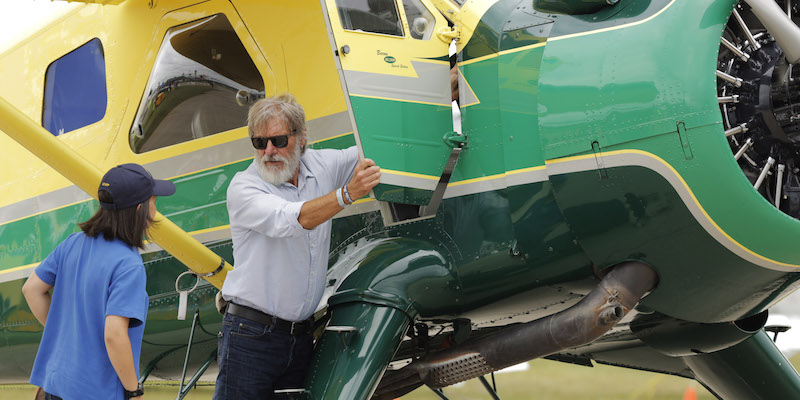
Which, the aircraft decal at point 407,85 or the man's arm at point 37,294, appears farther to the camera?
the aircraft decal at point 407,85

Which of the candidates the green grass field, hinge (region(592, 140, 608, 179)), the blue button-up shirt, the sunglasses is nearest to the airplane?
hinge (region(592, 140, 608, 179))

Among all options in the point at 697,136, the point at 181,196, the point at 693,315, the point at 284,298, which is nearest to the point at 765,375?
the point at 693,315

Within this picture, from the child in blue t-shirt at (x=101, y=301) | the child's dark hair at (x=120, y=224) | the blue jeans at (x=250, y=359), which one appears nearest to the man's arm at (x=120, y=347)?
the child in blue t-shirt at (x=101, y=301)

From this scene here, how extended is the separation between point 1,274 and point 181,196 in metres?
1.87

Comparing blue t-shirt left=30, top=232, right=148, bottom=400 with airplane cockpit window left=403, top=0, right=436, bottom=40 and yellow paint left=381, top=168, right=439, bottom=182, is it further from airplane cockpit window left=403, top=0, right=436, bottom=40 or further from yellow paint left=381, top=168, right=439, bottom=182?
airplane cockpit window left=403, top=0, right=436, bottom=40

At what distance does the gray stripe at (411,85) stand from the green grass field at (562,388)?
10.7 m

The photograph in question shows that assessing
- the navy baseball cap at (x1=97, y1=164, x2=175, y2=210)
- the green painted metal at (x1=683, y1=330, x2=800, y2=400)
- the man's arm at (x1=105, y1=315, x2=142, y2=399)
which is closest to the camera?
the man's arm at (x1=105, y1=315, x2=142, y2=399)

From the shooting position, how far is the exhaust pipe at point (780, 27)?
11.5ft

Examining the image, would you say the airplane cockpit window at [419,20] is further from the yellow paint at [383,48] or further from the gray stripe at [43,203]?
the gray stripe at [43,203]

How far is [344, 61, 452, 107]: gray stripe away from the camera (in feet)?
13.1

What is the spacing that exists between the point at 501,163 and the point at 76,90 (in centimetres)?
309

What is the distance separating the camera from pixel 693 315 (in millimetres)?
3934

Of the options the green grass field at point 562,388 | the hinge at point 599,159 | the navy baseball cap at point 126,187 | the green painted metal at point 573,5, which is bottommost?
the green grass field at point 562,388

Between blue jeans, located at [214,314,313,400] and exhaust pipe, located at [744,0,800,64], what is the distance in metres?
2.33
